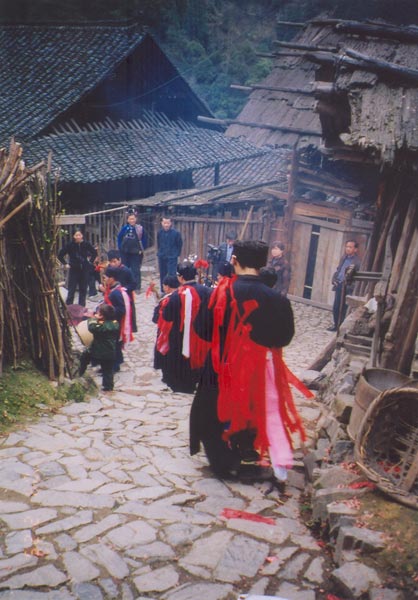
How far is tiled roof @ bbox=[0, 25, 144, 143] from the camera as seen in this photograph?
18.2 meters

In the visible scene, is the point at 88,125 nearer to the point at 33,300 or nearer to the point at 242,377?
the point at 33,300

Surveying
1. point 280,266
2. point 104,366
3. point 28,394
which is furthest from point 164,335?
point 280,266

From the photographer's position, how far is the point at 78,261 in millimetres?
11156

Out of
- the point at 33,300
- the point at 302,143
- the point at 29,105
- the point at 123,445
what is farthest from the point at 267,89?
the point at 123,445

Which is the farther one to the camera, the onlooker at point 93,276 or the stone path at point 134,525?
the onlooker at point 93,276

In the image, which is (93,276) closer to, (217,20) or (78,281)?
(78,281)

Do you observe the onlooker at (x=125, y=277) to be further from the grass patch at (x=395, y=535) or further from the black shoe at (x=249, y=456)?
the grass patch at (x=395, y=535)

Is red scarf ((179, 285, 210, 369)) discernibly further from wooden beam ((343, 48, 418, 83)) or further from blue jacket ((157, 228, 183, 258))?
blue jacket ((157, 228, 183, 258))

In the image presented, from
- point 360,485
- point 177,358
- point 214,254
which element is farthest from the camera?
point 214,254

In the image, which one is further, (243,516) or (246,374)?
(246,374)

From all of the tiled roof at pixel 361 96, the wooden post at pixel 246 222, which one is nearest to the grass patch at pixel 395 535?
the tiled roof at pixel 361 96

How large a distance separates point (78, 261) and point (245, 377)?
7.53 meters

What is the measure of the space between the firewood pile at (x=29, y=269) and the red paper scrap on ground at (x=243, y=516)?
3163 millimetres

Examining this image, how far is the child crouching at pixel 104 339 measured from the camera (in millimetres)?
7059
